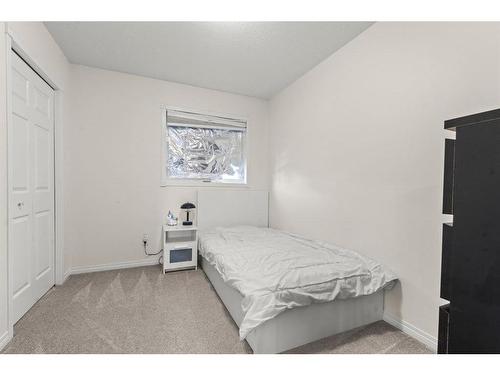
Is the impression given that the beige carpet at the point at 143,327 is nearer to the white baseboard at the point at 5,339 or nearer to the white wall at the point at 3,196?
the white baseboard at the point at 5,339

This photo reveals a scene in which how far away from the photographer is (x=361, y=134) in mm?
1954

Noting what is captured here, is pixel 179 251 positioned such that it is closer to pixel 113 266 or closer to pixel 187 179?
pixel 113 266

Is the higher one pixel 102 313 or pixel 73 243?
pixel 73 243

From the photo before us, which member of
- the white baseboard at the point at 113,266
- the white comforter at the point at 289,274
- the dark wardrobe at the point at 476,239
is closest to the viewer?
the dark wardrobe at the point at 476,239

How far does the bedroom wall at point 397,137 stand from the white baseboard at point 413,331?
0.05 ft

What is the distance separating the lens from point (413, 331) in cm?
154

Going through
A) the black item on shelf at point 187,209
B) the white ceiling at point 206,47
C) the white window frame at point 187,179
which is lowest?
the black item on shelf at point 187,209

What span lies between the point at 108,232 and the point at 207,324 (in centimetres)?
180

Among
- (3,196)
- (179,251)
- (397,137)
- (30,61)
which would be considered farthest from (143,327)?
(397,137)

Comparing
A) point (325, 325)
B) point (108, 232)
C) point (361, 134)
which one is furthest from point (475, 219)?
point (108, 232)

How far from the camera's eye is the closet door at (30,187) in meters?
1.59

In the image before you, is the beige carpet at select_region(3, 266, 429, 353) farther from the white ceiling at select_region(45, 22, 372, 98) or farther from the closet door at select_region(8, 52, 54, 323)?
the white ceiling at select_region(45, 22, 372, 98)

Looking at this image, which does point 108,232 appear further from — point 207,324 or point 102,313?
point 207,324

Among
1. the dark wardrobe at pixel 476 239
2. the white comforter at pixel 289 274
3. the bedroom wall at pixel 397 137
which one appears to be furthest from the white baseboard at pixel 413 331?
the dark wardrobe at pixel 476 239
